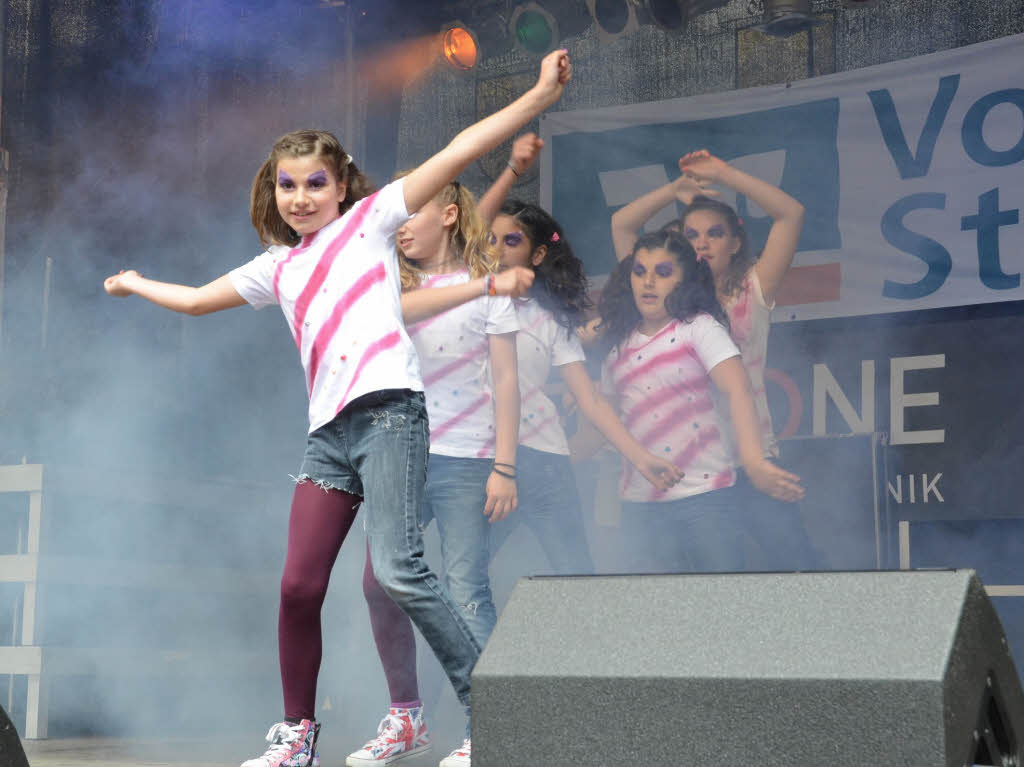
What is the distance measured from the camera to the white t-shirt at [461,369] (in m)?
2.96

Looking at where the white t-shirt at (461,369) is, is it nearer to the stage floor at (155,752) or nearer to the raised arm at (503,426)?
the raised arm at (503,426)

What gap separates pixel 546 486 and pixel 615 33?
2304mm

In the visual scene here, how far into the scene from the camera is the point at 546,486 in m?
3.32

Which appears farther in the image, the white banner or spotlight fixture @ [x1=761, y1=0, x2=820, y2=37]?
the white banner

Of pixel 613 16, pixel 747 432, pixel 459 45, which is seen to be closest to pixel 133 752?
pixel 747 432

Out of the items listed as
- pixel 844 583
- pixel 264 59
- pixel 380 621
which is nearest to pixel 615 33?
pixel 264 59

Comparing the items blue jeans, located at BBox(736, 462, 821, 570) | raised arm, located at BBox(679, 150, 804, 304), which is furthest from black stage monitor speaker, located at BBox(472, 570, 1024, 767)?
raised arm, located at BBox(679, 150, 804, 304)

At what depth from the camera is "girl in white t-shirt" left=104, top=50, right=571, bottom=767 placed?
218 centimetres

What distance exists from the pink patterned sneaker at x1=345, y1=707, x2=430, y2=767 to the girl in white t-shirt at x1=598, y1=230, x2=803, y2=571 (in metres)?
1.06

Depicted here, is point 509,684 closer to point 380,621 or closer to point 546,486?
point 380,621

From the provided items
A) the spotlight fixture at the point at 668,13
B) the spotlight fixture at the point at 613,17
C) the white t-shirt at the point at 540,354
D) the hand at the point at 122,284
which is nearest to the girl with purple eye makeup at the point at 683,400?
the white t-shirt at the point at 540,354

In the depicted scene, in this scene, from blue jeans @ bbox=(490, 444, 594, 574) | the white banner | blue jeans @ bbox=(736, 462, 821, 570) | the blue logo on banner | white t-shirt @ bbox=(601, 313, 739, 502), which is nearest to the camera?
blue jeans @ bbox=(490, 444, 594, 574)

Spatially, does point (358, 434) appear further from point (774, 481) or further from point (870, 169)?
point (870, 169)

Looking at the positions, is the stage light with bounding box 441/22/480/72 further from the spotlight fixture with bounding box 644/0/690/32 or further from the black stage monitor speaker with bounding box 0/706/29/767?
the black stage monitor speaker with bounding box 0/706/29/767
